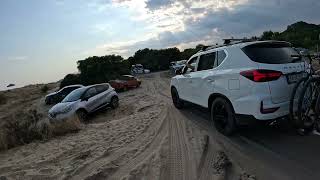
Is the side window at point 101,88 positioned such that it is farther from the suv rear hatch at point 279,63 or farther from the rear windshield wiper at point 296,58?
the rear windshield wiper at point 296,58

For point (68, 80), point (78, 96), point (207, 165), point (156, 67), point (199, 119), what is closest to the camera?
point (207, 165)

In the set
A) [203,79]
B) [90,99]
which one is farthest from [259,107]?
[90,99]

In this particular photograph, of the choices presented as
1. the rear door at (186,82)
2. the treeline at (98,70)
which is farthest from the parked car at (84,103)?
the treeline at (98,70)

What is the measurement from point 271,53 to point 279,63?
0.29m

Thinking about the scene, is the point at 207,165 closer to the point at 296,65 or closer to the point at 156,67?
the point at 296,65

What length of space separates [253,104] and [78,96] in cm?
1169

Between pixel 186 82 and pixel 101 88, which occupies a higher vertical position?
pixel 186 82

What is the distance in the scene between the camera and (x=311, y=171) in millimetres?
5270

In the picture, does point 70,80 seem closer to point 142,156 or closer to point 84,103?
point 84,103

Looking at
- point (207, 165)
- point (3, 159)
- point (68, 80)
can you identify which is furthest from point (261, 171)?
point (68, 80)

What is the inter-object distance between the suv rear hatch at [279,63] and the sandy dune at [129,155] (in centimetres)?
157

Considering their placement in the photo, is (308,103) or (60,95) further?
(60,95)

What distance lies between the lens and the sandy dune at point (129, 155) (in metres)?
5.93

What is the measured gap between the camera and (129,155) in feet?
23.3
